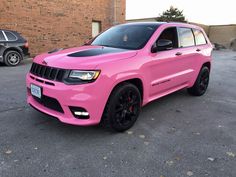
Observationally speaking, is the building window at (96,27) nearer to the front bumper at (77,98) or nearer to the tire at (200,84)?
the tire at (200,84)

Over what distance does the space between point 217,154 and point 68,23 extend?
14.6m

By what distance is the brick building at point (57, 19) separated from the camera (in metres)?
14.0

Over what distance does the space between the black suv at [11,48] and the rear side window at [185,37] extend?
8.24 meters

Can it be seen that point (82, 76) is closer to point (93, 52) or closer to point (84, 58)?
point (84, 58)

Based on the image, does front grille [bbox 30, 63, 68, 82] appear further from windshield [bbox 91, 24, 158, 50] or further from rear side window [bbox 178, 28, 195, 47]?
rear side window [bbox 178, 28, 195, 47]

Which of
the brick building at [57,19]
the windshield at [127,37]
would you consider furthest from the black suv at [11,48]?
the windshield at [127,37]

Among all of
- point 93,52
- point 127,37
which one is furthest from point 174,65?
point 93,52

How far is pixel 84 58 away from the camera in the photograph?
12.4ft

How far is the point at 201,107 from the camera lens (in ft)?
18.6

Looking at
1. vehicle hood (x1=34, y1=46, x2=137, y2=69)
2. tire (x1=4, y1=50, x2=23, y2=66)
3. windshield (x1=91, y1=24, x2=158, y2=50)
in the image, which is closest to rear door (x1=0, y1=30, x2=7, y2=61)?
tire (x1=4, y1=50, x2=23, y2=66)

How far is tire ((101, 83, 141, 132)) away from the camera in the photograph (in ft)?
12.5

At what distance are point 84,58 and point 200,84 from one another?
3721 mm

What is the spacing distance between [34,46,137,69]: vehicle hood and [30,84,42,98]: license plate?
384mm

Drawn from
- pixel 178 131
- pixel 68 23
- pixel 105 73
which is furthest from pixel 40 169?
pixel 68 23
